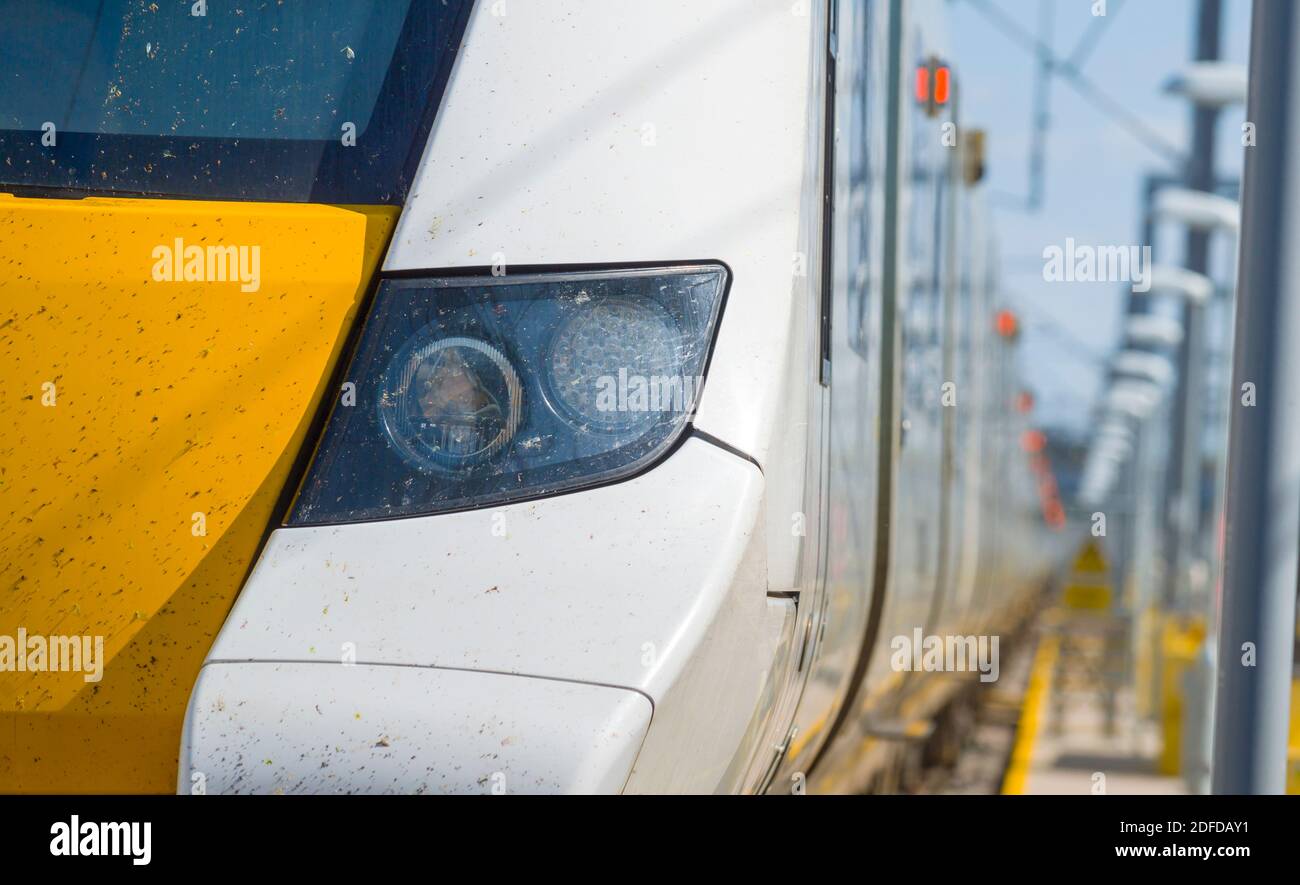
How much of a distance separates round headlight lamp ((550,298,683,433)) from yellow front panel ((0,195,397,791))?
266mm

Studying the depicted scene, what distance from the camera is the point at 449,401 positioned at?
61.7 inches

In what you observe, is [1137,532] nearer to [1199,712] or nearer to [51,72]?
[1199,712]

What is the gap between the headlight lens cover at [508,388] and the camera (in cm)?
153

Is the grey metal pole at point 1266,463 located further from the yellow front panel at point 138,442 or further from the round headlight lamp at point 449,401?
the yellow front panel at point 138,442

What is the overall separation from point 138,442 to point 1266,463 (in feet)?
6.88

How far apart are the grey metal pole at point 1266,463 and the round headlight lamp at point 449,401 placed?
174cm

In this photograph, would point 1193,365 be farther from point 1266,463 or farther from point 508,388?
point 508,388

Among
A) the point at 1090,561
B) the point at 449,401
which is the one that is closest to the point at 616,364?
the point at 449,401

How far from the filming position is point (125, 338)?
5.21 ft

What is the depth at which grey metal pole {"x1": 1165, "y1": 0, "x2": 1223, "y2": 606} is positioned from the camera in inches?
326
